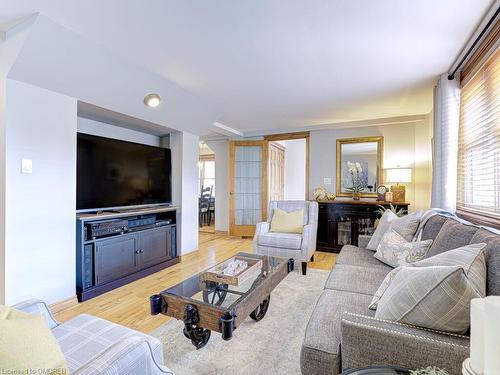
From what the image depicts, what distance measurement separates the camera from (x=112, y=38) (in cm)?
196

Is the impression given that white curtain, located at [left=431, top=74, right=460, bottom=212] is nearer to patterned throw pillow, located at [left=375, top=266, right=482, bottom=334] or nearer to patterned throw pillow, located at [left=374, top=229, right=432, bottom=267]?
patterned throw pillow, located at [left=374, top=229, right=432, bottom=267]

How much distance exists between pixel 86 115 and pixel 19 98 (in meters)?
0.88

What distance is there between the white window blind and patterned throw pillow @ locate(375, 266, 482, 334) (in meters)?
1.32

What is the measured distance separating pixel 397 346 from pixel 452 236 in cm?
97

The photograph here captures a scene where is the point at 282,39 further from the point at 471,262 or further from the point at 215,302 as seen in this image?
the point at 215,302

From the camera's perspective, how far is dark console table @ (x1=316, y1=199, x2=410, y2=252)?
4.04 metres

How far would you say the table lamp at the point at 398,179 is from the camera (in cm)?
388

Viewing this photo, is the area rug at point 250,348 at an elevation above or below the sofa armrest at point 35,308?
below

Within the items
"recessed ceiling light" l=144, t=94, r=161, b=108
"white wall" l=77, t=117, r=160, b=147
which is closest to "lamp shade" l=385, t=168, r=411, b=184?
"recessed ceiling light" l=144, t=94, r=161, b=108

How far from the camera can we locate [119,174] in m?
3.03

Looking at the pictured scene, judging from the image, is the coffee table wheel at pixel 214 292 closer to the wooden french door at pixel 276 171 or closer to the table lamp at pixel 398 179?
the table lamp at pixel 398 179

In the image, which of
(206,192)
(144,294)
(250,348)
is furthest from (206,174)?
(250,348)

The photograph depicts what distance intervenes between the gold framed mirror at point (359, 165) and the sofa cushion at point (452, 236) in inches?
106

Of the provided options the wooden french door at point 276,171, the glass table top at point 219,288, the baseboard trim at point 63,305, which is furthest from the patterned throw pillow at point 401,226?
the wooden french door at point 276,171
